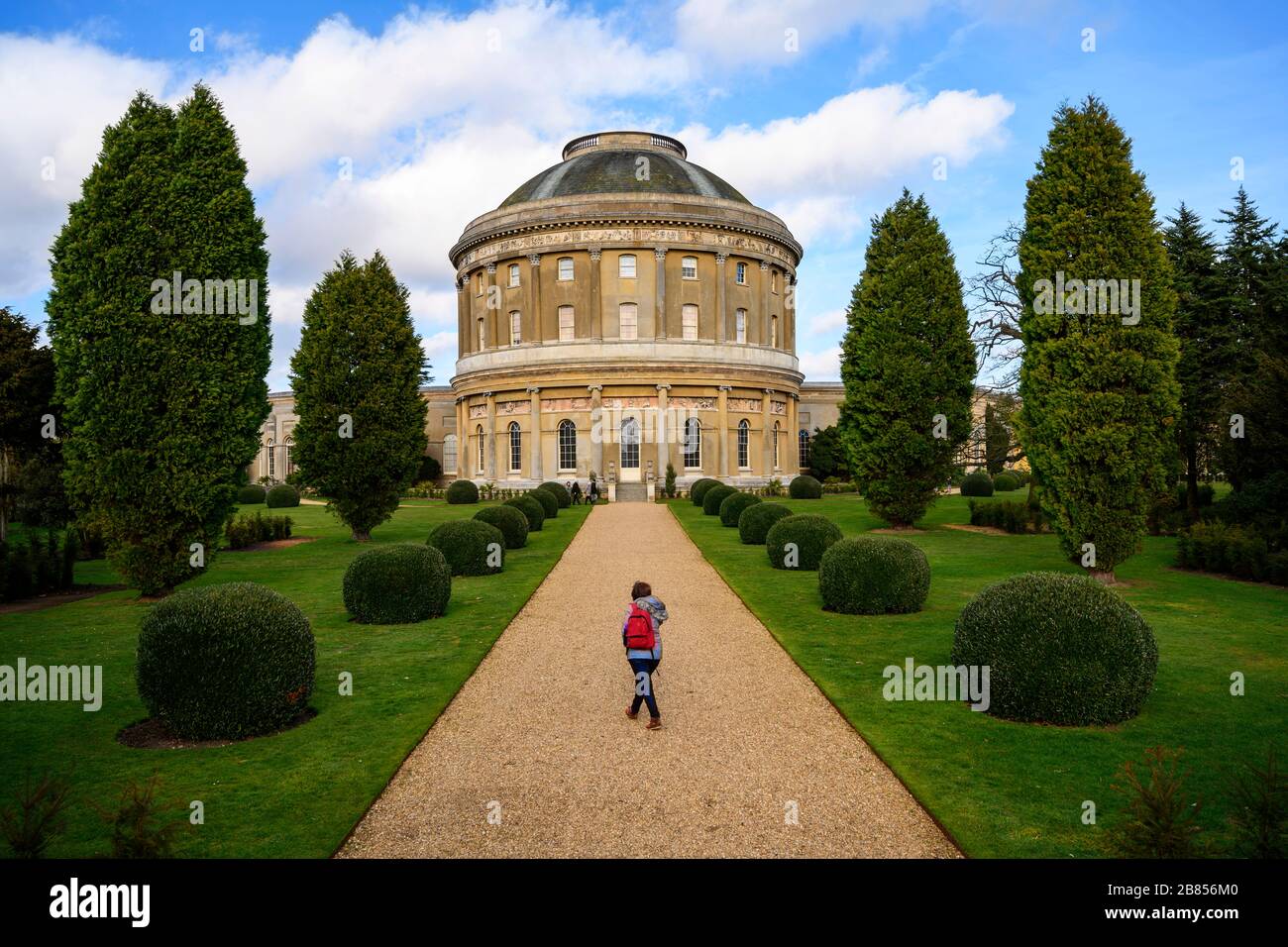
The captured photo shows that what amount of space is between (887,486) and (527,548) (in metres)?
11.9

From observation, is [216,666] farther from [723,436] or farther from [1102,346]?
[723,436]

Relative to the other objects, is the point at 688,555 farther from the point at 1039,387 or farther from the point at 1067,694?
the point at 1067,694

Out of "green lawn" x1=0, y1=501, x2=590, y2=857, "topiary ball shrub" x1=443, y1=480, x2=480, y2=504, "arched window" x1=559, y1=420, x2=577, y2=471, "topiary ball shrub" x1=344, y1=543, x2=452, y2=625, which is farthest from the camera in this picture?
"arched window" x1=559, y1=420, x2=577, y2=471

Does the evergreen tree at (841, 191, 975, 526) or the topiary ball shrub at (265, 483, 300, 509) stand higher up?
the evergreen tree at (841, 191, 975, 526)

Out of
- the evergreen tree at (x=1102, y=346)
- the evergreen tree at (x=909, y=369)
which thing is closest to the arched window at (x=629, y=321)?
the evergreen tree at (x=909, y=369)

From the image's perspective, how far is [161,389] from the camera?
1545cm

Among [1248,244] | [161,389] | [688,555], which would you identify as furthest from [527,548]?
[1248,244]

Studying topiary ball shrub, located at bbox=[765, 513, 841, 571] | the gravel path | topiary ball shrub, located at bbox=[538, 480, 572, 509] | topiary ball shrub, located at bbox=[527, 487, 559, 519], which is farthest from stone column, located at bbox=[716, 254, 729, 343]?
the gravel path

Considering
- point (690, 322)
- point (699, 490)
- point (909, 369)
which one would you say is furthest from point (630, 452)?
point (909, 369)

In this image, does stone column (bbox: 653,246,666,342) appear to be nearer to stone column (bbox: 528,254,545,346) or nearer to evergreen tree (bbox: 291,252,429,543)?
stone column (bbox: 528,254,545,346)

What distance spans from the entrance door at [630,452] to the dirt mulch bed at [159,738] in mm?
38806

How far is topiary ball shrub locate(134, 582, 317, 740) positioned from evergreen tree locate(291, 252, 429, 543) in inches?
682

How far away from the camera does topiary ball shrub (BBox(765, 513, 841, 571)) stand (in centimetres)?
1925

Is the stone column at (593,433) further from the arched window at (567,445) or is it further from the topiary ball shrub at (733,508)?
the topiary ball shrub at (733,508)
